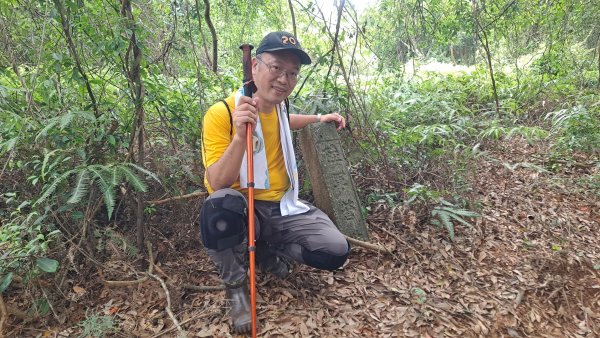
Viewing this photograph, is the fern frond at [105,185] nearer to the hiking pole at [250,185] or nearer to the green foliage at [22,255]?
the green foliage at [22,255]

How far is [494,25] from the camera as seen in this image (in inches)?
250

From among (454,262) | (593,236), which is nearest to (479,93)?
(593,236)

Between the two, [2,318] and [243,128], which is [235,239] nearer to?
[243,128]

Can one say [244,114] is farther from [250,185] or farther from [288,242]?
[288,242]

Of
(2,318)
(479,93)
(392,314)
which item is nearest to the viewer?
(2,318)

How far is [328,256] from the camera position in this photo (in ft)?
9.10

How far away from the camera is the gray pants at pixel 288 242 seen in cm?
267

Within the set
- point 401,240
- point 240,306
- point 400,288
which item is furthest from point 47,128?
point 401,240

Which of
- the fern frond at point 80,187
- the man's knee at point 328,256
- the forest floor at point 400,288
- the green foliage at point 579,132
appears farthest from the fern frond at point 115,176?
the green foliage at point 579,132

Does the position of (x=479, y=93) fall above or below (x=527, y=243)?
above

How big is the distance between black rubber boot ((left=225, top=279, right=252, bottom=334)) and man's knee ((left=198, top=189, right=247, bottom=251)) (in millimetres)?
316

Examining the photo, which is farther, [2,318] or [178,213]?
[178,213]

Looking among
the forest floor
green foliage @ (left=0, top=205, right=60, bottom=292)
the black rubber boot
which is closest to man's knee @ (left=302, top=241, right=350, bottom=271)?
the forest floor

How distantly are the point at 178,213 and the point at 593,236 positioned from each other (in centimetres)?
421
